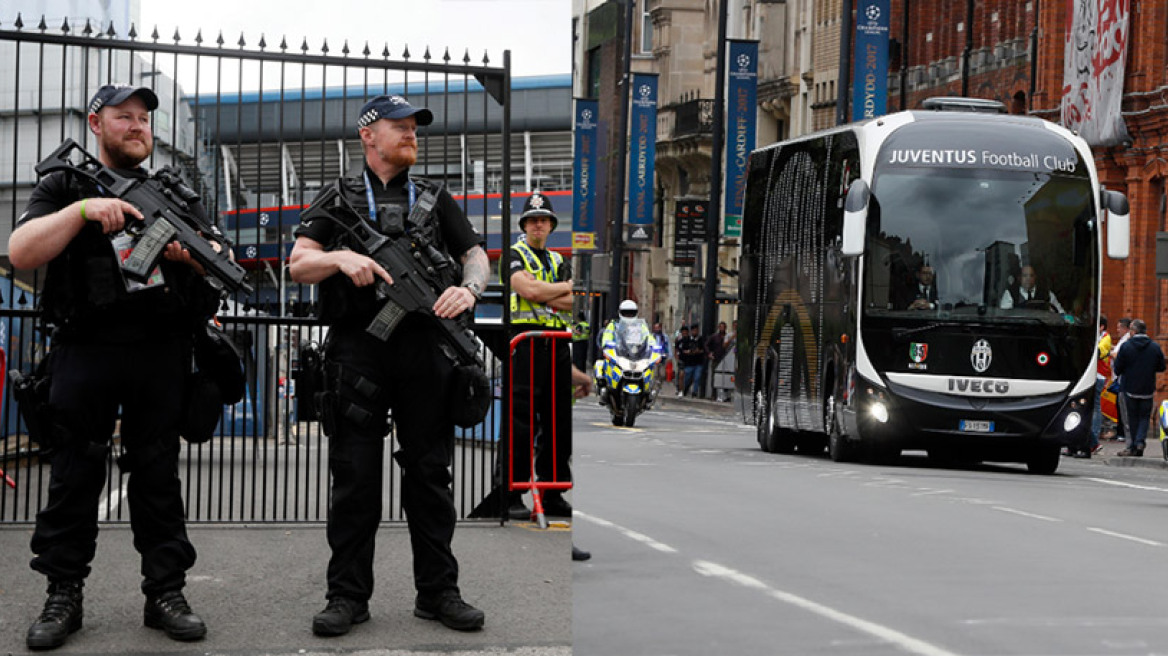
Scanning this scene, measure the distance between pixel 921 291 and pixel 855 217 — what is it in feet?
3.27

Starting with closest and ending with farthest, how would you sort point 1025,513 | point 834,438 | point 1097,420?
point 1025,513, point 834,438, point 1097,420

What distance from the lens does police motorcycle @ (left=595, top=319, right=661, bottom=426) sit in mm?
4156

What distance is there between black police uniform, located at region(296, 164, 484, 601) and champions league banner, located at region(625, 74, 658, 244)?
5.40 feet

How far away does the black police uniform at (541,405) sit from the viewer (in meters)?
8.99

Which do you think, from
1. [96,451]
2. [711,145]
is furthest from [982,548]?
[711,145]

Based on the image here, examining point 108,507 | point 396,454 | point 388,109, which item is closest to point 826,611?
point 396,454

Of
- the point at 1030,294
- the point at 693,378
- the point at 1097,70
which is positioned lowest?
the point at 693,378

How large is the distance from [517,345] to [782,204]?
4.47 ft

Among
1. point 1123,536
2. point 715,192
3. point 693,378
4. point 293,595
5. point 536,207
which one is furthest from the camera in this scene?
point 1123,536

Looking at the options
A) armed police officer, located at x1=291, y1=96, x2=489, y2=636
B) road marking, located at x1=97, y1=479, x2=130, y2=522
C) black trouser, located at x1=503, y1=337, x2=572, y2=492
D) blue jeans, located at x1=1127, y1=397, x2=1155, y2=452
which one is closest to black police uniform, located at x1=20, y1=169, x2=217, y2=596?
armed police officer, located at x1=291, y1=96, x2=489, y2=636

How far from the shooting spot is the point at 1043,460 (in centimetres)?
1428

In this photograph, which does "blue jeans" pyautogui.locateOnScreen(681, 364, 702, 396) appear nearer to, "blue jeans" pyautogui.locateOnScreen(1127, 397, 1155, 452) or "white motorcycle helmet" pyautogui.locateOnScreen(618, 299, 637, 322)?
"white motorcycle helmet" pyautogui.locateOnScreen(618, 299, 637, 322)

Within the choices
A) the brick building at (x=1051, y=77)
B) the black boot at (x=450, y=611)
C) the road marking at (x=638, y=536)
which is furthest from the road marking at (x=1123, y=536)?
the brick building at (x=1051, y=77)

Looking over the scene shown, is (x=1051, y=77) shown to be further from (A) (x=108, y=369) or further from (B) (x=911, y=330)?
(A) (x=108, y=369)
